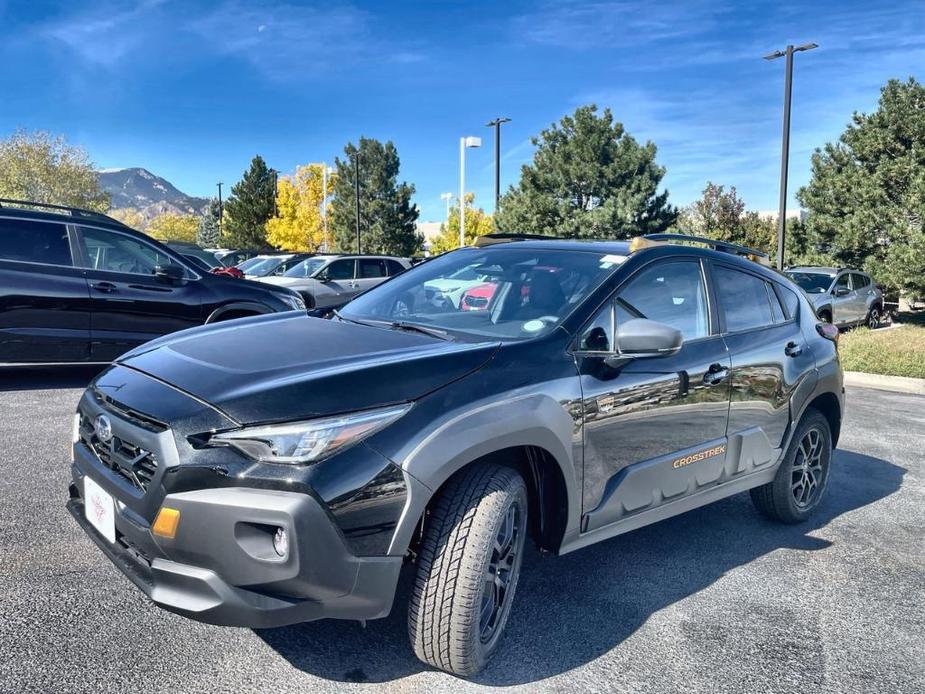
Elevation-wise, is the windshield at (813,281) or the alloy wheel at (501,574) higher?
the windshield at (813,281)

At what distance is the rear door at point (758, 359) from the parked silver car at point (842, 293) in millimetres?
12975

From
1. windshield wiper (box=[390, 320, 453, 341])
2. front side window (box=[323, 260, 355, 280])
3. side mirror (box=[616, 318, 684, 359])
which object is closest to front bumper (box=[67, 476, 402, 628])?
windshield wiper (box=[390, 320, 453, 341])

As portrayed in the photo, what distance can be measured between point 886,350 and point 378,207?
116 ft

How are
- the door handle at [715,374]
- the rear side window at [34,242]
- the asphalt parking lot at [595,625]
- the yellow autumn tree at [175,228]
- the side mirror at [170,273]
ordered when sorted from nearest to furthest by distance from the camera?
the asphalt parking lot at [595,625]
the door handle at [715,374]
the rear side window at [34,242]
the side mirror at [170,273]
the yellow autumn tree at [175,228]

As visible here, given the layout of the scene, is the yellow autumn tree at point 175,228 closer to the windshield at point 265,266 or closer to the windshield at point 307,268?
the windshield at point 265,266

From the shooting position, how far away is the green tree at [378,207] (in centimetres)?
4525

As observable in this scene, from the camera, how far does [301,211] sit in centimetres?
4859

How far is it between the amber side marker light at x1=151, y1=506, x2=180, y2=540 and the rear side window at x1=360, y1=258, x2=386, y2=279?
1457 centimetres

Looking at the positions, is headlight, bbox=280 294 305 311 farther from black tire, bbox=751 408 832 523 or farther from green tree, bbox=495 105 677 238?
green tree, bbox=495 105 677 238

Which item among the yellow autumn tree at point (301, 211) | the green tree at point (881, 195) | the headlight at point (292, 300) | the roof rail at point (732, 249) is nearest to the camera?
the roof rail at point (732, 249)

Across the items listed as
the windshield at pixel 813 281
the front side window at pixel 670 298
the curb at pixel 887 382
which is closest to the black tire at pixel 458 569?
the front side window at pixel 670 298

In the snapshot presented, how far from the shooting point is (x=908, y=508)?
5043 millimetres

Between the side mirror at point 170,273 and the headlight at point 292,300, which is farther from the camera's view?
the headlight at point 292,300

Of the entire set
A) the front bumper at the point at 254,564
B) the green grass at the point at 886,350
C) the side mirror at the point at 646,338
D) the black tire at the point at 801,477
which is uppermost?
the side mirror at the point at 646,338
